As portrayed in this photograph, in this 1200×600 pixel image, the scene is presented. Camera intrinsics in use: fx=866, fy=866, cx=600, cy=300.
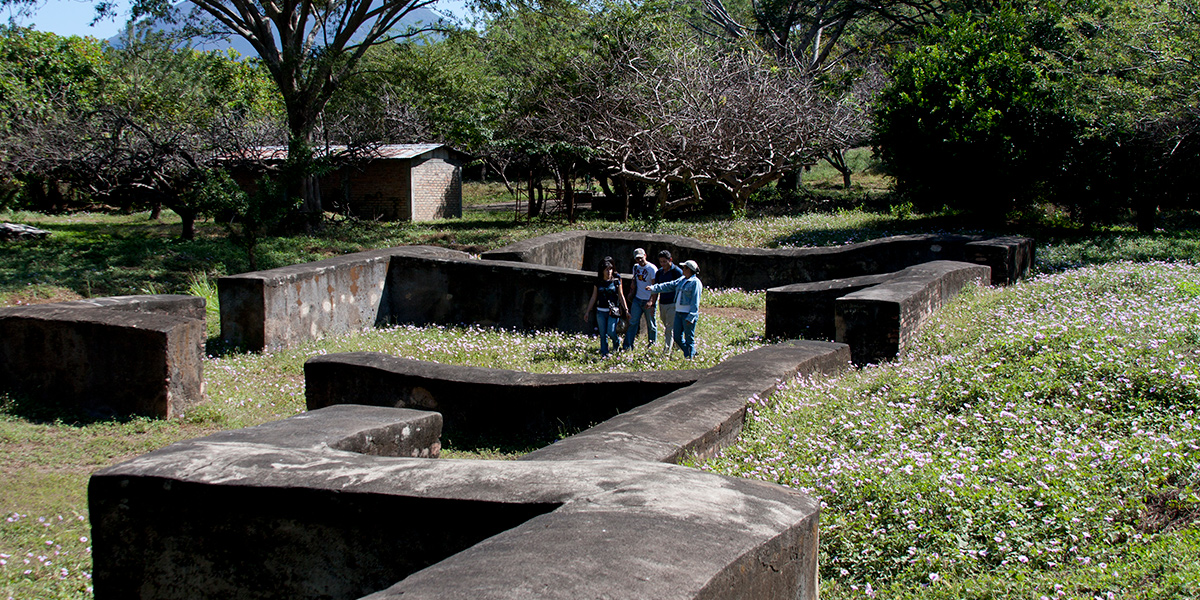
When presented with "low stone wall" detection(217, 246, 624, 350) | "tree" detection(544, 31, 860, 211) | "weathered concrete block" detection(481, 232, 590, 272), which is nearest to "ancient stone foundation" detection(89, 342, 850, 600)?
"low stone wall" detection(217, 246, 624, 350)

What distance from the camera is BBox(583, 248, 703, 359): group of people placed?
871cm

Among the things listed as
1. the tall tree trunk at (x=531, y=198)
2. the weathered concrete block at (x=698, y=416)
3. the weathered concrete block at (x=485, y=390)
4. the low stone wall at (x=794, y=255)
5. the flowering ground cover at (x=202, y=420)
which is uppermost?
the tall tree trunk at (x=531, y=198)

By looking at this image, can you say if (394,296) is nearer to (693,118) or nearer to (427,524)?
(427,524)

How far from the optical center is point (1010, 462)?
4254mm

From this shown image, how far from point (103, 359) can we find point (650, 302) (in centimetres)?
527

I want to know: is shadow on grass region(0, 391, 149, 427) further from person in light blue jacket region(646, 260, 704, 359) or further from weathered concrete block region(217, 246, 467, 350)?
person in light blue jacket region(646, 260, 704, 359)

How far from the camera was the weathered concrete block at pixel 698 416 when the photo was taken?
4281mm

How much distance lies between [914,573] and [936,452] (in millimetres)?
1222

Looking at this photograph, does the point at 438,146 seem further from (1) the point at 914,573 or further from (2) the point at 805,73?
(1) the point at 914,573

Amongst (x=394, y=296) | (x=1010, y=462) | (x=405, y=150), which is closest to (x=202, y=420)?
(x=394, y=296)

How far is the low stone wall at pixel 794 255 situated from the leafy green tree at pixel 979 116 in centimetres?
392

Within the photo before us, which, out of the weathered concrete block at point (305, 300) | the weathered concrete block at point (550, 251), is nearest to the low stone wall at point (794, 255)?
the weathered concrete block at point (550, 251)

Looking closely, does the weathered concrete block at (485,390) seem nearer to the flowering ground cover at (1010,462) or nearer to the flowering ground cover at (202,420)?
the flowering ground cover at (202,420)

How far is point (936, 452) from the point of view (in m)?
4.59
